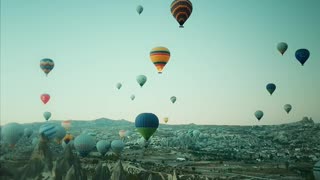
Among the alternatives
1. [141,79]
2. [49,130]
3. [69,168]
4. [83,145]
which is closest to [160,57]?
[141,79]

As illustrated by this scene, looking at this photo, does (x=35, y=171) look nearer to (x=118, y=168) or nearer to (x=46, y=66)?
(x=118, y=168)

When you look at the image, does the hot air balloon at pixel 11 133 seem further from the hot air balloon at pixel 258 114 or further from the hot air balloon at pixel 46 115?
the hot air balloon at pixel 258 114

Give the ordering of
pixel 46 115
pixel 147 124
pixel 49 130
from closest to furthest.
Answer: pixel 147 124, pixel 49 130, pixel 46 115

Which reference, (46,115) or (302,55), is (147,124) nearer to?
(302,55)

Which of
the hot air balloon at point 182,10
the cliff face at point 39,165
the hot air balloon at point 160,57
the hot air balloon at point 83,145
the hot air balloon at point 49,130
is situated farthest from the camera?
the hot air balloon at point 49,130

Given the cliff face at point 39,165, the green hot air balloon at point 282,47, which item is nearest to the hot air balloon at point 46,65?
the cliff face at point 39,165

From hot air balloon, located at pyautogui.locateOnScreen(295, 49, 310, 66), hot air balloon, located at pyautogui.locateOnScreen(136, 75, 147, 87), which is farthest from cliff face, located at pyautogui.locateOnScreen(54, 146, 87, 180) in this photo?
hot air balloon, located at pyautogui.locateOnScreen(295, 49, 310, 66)
